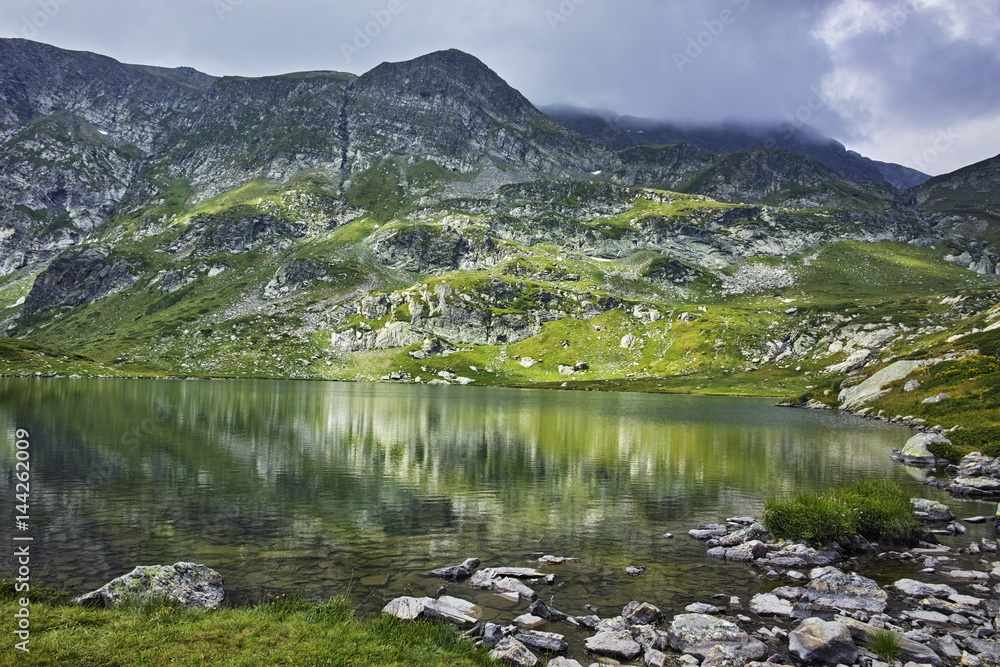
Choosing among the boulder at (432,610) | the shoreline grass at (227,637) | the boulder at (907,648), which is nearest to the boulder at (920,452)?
the boulder at (907,648)

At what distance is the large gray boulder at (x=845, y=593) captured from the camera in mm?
17469

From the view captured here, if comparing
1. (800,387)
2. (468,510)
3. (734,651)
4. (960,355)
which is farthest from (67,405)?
(800,387)

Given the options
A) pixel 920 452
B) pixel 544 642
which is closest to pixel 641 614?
pixel 544 642

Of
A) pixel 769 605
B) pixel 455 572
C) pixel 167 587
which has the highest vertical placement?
pixel 167 587

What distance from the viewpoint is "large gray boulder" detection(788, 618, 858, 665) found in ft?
44.7

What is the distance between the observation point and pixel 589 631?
50.8 ft

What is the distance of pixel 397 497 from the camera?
31750 millimetres

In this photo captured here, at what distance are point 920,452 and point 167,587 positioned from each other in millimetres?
58270

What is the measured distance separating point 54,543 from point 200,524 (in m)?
5.27

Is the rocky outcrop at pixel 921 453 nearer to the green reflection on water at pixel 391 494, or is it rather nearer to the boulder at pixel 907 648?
the green reflection on water at pixel 391 494

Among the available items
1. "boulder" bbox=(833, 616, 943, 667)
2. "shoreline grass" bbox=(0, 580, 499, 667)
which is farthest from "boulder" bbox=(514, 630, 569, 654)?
"boulder" bbox=(833, 616, 943, 667)

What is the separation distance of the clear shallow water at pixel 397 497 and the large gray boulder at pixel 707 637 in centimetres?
217

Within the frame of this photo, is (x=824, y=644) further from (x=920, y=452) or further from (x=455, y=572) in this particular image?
(x=920, y=452)

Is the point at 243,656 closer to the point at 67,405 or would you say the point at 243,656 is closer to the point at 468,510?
the point at 468,510
